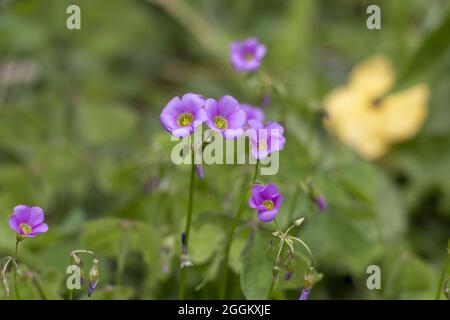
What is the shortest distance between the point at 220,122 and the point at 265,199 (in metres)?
0.15

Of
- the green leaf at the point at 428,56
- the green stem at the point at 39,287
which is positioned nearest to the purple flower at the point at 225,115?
the green stem at the point at 39,287

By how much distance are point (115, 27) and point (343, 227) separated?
172 centimetres

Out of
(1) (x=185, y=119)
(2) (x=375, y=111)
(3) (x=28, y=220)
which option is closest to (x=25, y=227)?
(3) (x=28, y=220)

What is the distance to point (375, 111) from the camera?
3.20m

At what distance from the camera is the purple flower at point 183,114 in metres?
1.35

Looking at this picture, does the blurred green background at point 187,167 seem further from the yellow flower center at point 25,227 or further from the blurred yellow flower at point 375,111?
the yellow flower center at point 25,227

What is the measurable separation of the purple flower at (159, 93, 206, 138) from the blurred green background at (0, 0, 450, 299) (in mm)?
351

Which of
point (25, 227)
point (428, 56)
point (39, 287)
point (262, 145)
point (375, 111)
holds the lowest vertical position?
point (39, 287)

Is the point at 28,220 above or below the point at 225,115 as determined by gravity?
below

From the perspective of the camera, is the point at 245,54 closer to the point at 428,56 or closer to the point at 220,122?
the point at 220,122

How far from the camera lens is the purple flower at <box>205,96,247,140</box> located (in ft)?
4.56

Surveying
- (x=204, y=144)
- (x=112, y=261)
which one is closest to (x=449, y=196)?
(x=112, y=261)

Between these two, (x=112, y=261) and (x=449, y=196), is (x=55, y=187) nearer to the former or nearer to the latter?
(x=112, y=261)
